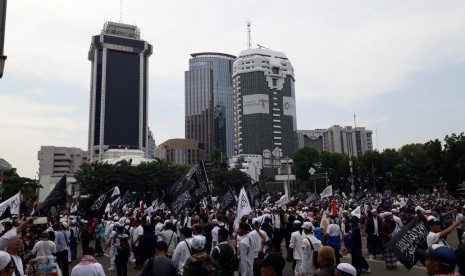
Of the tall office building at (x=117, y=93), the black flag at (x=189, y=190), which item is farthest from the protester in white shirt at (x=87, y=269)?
the tall office building at (x=117, y=93)

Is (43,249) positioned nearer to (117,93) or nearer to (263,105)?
(263,105)

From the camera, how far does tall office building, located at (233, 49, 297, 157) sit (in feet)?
535

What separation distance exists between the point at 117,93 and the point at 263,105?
5956cm

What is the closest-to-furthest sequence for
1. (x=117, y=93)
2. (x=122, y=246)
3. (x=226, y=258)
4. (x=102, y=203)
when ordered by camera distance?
(x=226, y=258)
(x=122, y=246)
(x=102, y=203)
(x=117, y=93)

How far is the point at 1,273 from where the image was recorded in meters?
4.82

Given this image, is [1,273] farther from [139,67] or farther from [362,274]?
[139,67]

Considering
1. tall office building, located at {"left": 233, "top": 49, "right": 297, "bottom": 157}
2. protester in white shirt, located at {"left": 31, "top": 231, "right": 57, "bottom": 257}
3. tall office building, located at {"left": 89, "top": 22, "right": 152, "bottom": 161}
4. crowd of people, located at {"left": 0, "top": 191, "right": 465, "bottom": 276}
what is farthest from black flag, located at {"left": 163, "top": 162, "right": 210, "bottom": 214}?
tall office building, located at {"left": 89, "top": 22, "right": 152, "bottom": 161}

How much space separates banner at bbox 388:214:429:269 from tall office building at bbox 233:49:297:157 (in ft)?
501

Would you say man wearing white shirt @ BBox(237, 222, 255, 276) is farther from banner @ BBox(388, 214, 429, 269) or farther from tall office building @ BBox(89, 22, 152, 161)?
tall office building @ BBox(89, 22, 152, 161)

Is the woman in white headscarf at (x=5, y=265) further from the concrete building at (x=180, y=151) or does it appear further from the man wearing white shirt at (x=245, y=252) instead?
the concrete building at (x=180, y=151)

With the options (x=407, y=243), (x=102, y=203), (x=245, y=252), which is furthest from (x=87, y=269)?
(x=102, y=203)

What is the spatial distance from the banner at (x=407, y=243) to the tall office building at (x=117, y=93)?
15955cm

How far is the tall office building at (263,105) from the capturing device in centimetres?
16312

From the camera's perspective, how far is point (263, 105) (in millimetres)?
163375
